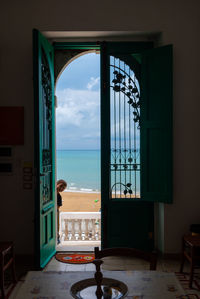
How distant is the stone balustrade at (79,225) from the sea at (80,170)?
13.5 meters

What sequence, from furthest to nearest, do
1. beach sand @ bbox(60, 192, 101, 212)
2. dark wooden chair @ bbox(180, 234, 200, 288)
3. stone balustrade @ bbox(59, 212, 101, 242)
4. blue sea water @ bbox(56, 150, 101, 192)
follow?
blue sea water @ bbox(56, 150, 101, 192), beach sand @ bbox(60, 192, 101, 212), stone balustrade @ bbox(59, 212, 101, 242), dark wooden chair @ bbox(180, 234, 200, 288)

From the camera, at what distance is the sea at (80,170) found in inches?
793

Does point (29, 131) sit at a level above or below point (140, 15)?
below

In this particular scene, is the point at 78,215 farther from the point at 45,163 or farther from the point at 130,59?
the point at 130,59

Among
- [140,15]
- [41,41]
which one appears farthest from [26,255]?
[140,15]

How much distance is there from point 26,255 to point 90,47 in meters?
2.94

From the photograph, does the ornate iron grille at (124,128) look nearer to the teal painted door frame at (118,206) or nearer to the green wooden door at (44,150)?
the teal painted door frame at (118,206)

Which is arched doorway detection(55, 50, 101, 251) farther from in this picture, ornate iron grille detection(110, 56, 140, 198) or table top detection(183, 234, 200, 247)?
table top detection(183, 234, 200, 247)

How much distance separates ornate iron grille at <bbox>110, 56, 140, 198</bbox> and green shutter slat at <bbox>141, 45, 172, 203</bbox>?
6.4 inches

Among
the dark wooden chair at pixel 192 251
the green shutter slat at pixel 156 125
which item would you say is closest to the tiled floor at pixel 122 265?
the dark wooden chair at pixel 192 251

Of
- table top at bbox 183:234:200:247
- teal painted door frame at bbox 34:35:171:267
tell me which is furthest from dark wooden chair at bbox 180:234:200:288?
teal painted door frame at bbox 34:35:171:267

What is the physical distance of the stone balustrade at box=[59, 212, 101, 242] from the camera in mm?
5258

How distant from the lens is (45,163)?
12.9 feet

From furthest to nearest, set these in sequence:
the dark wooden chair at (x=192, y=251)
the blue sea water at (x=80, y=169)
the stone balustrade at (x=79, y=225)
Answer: the blue sea water at (x=80, y=169) → the stone balustrade at (x=79, y=225) → the dark wooden chair at (x=192, y=251)
